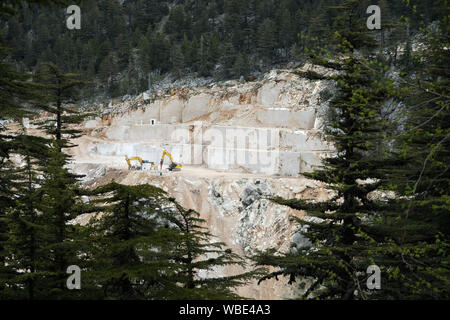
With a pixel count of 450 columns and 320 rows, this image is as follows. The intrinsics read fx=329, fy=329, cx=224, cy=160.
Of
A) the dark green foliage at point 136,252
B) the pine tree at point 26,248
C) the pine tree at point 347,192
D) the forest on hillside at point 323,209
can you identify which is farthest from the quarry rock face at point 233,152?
the pine tree at point 26,248

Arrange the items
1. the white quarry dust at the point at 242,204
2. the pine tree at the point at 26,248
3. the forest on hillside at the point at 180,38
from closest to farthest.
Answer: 1. the pine tree at the point at 26,248
2. the white quarry dust at the point at 242,204
3. the forest on hillside at the point at 180,38

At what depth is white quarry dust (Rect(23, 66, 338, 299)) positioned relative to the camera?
2275cm

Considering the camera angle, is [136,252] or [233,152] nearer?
[136,252]

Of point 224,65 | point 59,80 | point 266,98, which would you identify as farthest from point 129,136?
point 59,80

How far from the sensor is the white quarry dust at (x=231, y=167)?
22750 mm

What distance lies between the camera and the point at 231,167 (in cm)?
3275

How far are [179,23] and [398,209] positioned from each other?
8238 cm

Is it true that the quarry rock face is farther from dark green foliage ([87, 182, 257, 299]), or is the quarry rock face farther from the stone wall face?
dark green foliage ([87, 182, 257, 299])

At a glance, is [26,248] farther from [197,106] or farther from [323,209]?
[197,106]

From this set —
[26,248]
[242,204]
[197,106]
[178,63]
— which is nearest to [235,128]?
[197,106]

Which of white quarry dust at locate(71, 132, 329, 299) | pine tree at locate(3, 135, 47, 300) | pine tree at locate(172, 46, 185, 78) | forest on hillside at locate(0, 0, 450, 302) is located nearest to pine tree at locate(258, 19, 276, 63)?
pine tree at locate(172, 46, 185, 78)

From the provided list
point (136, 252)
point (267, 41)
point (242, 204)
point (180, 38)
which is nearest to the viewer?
point (136, 252)

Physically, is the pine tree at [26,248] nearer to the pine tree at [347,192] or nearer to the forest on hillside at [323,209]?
the forest on hillside at [323,209]

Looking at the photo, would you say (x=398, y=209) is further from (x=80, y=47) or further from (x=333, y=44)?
(x=80, y=47)
